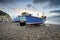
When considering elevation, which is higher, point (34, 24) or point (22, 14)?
point (22, 14)

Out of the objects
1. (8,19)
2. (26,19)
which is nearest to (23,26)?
(26,19)

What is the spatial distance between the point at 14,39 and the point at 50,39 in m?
Result: 1.98

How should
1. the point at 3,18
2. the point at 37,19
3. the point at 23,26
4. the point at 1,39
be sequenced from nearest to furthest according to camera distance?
the point at 1,39 → the point at 23,26 → the point at 37,19 → the point at 3,18

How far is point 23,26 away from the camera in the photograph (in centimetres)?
1513

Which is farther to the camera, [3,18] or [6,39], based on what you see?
[3,18]

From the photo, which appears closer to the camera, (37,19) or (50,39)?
(50,39)

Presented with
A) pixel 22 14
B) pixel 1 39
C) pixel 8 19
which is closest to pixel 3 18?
pixel 8 19

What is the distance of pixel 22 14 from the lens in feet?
53.7

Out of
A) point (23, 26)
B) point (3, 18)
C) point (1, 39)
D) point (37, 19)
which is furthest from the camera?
point (3, 18)

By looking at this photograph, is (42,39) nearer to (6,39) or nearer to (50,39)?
(50,39)

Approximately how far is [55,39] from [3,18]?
45.5 ft

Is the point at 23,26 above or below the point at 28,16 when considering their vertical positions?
below

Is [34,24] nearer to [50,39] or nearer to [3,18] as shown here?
[3,18]

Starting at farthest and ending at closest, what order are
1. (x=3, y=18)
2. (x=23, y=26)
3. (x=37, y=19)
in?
1. (x=3, y=18)
2. (x=37, y=19)
3. (x=23, y=26)
